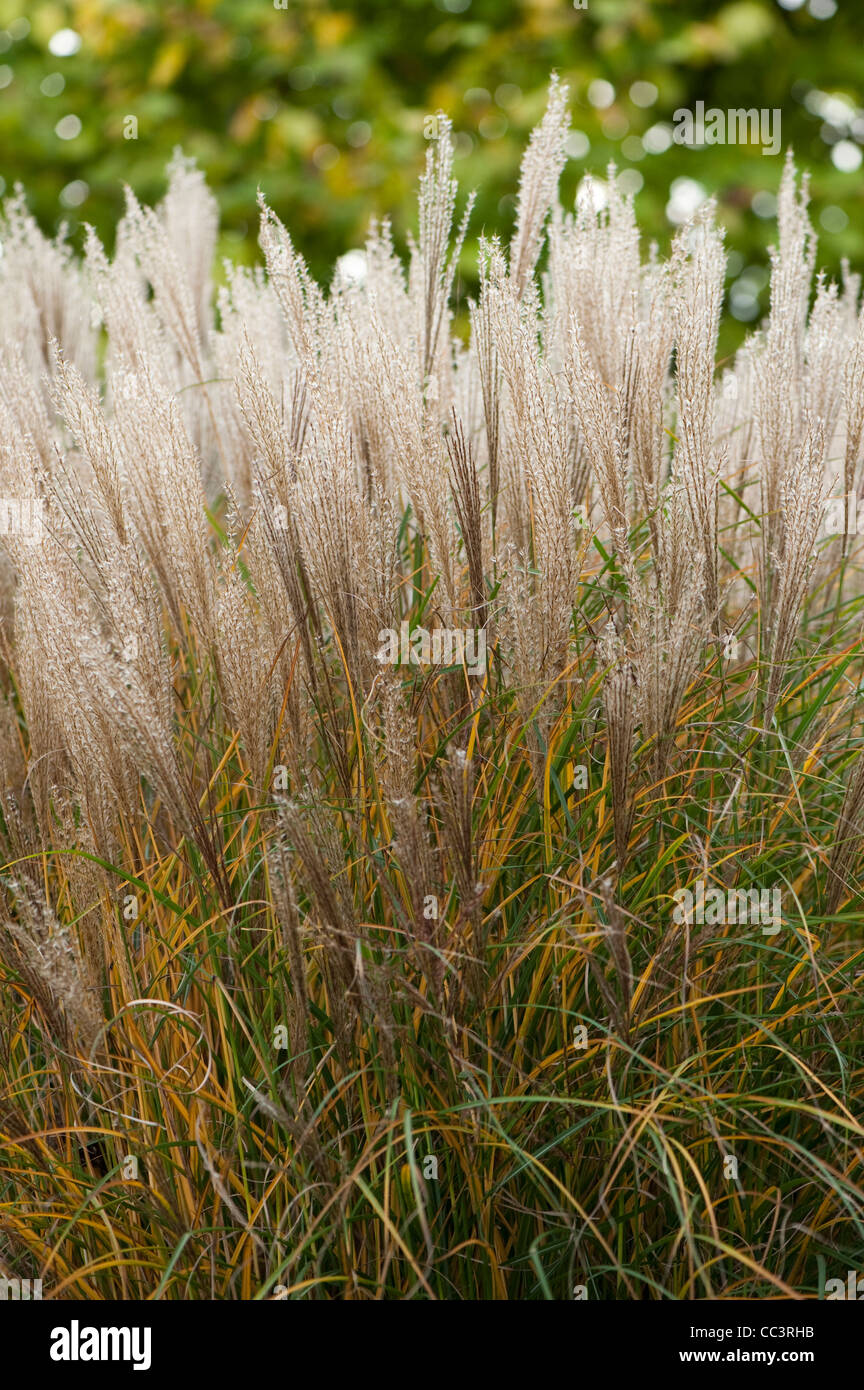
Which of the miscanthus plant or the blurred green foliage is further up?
the blurred green foliage

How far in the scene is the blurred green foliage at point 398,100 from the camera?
5164 millimetres

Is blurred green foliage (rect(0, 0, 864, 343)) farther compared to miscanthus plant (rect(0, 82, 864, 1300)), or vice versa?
blurred green foliage (rect(0, 0, 864, 343))

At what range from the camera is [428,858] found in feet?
4.21

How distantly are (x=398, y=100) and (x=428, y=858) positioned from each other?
17.4ft

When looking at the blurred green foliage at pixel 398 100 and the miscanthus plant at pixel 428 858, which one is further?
the blurred green foliage at pixel 398 100

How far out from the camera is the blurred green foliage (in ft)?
16.9

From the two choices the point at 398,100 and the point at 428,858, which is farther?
the point at 398,100

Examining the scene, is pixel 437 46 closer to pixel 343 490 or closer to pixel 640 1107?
pixel 343 490

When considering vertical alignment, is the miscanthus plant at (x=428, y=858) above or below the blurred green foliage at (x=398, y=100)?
below

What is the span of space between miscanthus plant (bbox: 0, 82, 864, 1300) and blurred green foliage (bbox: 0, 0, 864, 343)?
3.57 m

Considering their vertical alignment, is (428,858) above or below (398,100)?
below

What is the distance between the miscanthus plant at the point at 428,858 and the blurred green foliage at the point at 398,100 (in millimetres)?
3567

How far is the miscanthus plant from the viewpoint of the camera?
4.36 feet

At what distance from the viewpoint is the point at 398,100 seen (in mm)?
5684
